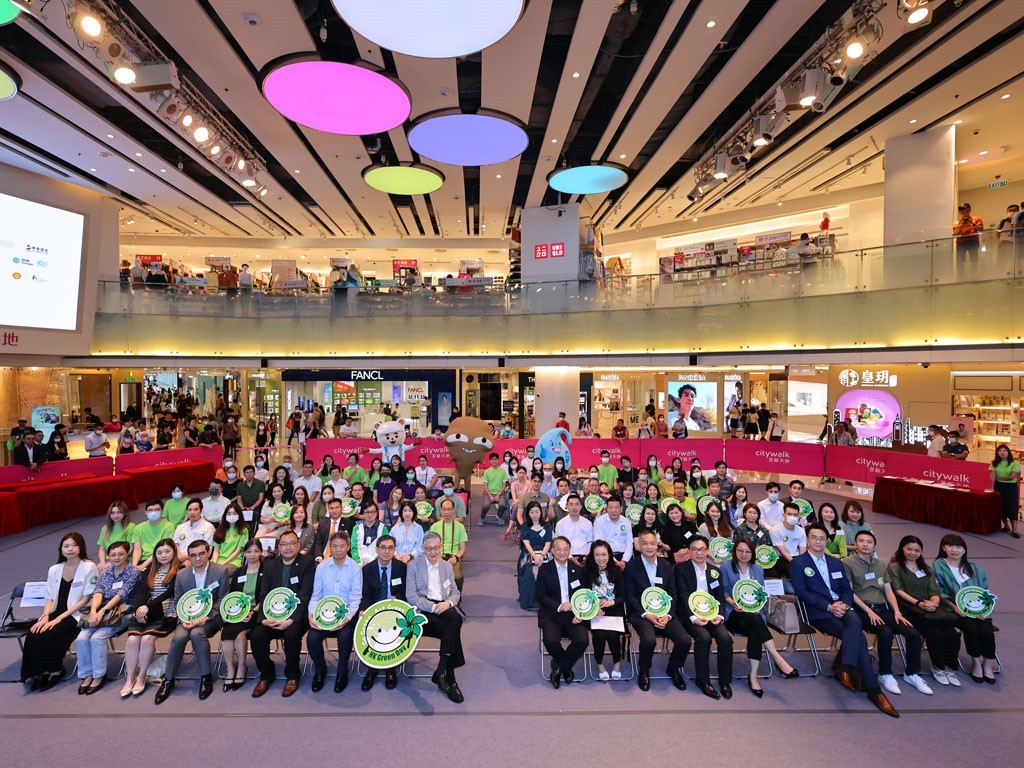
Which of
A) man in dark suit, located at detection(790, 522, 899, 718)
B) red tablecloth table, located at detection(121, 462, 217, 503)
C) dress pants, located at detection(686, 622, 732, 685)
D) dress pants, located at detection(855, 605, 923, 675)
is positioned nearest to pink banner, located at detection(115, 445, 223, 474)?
red tablecloth table, located at detection(121, 462, 217, 503)

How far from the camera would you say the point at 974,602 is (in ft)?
17.7

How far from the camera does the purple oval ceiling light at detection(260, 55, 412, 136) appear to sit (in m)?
8.78

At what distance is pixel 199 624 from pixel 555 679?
3398 mm

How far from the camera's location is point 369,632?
5.01 meters

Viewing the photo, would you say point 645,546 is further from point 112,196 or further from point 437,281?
point 112,196

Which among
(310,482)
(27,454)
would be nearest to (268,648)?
(310,482)

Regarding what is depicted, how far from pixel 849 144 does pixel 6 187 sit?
2142 centimetres

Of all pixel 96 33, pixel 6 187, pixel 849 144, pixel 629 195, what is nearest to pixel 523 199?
pixel 629 195

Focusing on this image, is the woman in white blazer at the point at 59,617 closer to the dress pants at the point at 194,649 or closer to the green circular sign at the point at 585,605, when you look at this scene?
the dress pants at the point at 194,649

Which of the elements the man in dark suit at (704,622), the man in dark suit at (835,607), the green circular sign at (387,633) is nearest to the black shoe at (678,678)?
the man in dark suit at (704,622)

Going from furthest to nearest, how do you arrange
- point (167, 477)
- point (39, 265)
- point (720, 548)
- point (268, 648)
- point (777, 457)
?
point (39, 265) → point (777, 457) → point (167, 477) → point (720, 548) → point (268, 648)

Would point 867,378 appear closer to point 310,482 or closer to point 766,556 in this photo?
point 766,556

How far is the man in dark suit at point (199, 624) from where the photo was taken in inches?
204

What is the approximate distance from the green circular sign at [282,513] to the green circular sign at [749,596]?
20.1 feet
